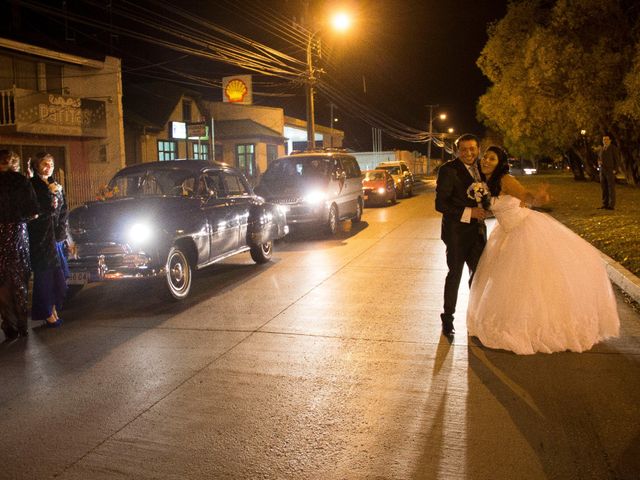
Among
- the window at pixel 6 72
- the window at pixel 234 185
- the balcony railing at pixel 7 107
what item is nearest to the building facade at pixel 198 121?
the window at pixel 6 72

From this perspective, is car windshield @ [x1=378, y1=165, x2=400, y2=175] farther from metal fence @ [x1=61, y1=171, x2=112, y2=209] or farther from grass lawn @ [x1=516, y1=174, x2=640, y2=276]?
metal fence @ [x1=61, y1=171, x2=112, y2=209]

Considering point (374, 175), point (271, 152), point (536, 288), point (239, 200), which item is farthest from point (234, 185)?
point (271, 152)

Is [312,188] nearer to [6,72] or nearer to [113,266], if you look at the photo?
[113,266]

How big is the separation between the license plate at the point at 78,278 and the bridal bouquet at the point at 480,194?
15.8 feet

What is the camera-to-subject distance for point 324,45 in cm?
2931

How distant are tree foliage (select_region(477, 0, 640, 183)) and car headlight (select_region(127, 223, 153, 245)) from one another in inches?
791

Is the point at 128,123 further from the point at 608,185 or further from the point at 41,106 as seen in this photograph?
the point at 608,185

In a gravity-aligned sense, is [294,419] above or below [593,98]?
below

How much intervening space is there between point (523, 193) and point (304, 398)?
2.87 m

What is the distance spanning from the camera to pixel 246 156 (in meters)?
39.2

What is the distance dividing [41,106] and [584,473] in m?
22.7

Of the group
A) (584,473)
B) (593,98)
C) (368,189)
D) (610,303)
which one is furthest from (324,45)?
(584,473)

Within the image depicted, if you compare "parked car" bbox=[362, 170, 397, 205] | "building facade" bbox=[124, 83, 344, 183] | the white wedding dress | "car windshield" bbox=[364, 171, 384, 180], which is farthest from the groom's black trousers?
"building facade" bbox=[124, 83, 344, 183]

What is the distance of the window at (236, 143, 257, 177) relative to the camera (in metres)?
38.8
